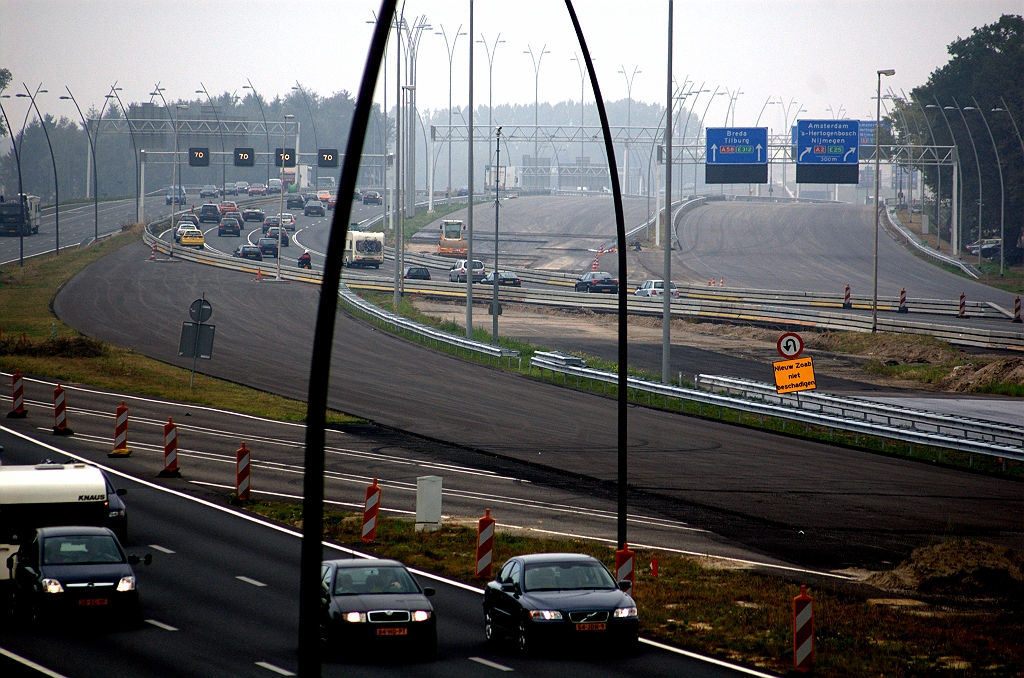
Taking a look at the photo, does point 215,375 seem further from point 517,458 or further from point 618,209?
point 618,209

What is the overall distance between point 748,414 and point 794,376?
9.45 metres

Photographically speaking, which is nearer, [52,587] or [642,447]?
[52,587]

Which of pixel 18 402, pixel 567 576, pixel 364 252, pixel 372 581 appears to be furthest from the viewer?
pixel 364 252

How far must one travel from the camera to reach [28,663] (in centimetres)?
1366

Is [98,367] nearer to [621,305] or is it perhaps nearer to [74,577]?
[74,577]

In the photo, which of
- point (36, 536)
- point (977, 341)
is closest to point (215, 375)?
point (36, 536)

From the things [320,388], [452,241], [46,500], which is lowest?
[46,500]

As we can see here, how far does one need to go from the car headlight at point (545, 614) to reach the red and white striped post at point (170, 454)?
51.6 feet

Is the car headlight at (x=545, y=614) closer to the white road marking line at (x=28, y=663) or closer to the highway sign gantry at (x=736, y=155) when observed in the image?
the white road marking line at (x=28, y=663)

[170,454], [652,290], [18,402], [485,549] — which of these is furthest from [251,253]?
[485,549]

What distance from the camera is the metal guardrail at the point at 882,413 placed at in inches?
1201

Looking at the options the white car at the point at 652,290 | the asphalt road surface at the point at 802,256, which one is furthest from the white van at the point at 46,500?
the asphalt road surface at the point at 802,256

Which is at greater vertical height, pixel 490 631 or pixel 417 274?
pixel 417 274

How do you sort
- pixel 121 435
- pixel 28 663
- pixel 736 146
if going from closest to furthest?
pixel 28 663 < pixel 121 435 < pixel 736 146
